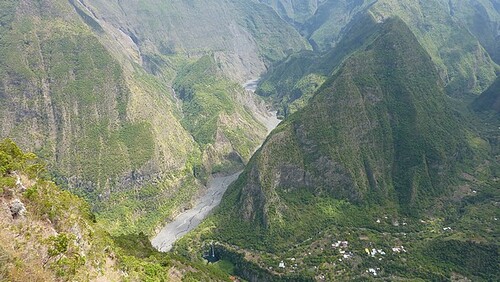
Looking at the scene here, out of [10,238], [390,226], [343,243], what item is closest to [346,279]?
[343,243]

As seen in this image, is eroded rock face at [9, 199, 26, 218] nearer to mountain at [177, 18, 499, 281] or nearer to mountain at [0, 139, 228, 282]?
mountain at [0, 139, 228, 282]

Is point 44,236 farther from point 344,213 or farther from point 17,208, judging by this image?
point 344,213

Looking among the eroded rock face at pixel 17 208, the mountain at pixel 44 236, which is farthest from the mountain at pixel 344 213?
the eroded rock face at pixel 17 208

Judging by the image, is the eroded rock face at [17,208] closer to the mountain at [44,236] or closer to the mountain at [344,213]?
the mountain at [44,236]

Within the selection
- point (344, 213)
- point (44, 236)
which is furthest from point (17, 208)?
point (344, 213)

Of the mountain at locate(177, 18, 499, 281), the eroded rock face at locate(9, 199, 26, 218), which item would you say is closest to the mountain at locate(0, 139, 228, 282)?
the eroded rock face at locate(9, 199, 26, 218)

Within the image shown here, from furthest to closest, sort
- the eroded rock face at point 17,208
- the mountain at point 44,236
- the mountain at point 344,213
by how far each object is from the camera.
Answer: the mountain at point 344,213 < the eroded rock face at point 17,208 < the mountain at point 44,236

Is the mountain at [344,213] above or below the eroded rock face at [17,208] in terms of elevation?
below

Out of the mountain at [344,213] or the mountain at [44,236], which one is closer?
the mountain at [44,236]
